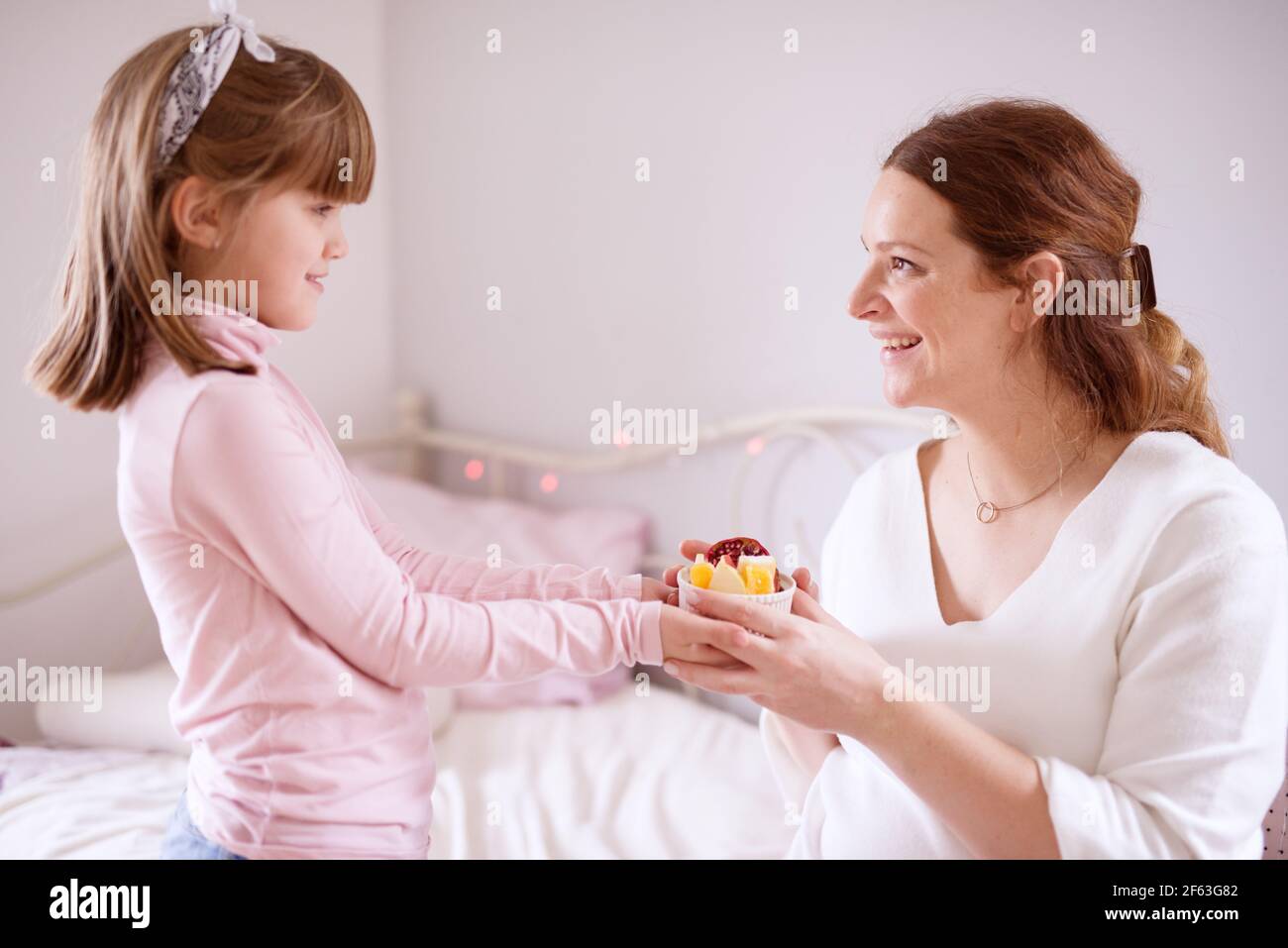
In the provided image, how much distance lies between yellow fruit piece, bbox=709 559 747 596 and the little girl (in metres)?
0.16

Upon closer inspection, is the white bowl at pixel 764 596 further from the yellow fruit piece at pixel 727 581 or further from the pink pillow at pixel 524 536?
the pink pillow at pixel 524 536

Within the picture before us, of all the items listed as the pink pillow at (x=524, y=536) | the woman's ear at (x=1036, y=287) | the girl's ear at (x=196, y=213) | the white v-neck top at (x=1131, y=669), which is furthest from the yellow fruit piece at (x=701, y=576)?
the pink pillow at (x=524, y=536)

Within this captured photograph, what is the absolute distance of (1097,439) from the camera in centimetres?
114

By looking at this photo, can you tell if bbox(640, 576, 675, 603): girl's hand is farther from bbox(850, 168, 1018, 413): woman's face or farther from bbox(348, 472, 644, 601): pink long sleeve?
bbox(850, 168, 1018, 413): woman's face

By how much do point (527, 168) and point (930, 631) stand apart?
61.0 inches

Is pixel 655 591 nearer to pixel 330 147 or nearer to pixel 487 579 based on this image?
pixel 487 579

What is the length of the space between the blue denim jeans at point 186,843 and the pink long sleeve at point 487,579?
0.30 meters

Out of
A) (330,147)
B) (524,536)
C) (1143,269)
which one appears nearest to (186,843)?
(330,147)

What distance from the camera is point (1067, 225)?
3.62 feet

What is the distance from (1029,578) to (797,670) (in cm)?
28

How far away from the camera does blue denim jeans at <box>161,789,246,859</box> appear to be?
0.92 meters

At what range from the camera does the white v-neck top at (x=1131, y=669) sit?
95 cm
